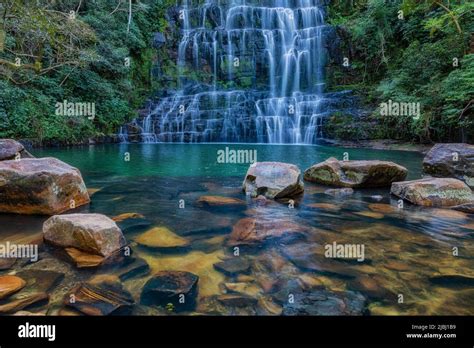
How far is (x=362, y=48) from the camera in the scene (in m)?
22.7

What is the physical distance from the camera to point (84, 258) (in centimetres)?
321

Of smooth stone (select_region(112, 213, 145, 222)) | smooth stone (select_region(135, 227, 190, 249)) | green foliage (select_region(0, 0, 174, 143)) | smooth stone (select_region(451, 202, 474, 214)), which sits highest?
green foliage (select_region(0, 0, 174, 143))

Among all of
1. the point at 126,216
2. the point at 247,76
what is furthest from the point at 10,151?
the point at 247,76

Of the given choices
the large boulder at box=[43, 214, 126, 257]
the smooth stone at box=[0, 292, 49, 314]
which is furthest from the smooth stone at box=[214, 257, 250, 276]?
the smooth stone at box=[0, 292, 49, 314]

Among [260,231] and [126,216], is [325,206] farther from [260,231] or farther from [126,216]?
[126,216]

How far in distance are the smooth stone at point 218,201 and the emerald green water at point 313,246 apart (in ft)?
0.61

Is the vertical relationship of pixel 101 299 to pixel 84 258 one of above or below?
below

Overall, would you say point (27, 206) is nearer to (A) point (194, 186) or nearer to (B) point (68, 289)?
(B) point (68, 289)

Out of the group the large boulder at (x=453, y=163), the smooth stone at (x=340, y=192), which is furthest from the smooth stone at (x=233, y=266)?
the large boulder at (x=453, y=163)

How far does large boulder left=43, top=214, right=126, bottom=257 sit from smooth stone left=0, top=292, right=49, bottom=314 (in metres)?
0.73

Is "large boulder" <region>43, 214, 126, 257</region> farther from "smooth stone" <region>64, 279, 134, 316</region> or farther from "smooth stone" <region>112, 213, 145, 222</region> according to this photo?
"smooth stone" <region>112, 213, 145, 222</region>

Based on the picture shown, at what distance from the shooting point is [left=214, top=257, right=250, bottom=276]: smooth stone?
315cm

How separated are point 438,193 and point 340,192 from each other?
1.71 meters
